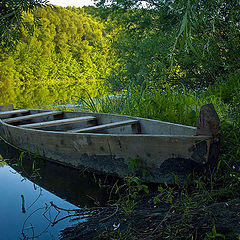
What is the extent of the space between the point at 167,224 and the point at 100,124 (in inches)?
113

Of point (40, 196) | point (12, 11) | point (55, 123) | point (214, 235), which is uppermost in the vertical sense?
point (12, 11)

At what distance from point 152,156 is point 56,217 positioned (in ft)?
3.12

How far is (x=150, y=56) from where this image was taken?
216 inches

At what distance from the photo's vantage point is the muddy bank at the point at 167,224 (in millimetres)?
1307

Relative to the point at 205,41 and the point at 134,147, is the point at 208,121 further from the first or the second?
the point at 205,41

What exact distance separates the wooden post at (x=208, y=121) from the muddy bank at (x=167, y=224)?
656 millimetres

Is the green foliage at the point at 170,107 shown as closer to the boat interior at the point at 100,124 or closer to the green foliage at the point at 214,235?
the boat interior at the point at 100,124

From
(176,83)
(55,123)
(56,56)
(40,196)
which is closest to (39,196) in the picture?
(40,196)

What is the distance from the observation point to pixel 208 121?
2.16m

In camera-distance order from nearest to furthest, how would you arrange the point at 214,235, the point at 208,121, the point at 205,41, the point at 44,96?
the point at 214,235
the point at 208,121
the point at 205,41
the point at 44,96

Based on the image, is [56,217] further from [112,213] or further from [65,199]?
[112,213]

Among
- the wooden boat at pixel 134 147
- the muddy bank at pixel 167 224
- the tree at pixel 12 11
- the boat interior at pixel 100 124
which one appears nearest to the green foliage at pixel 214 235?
the muddy bank at pixel 167 224

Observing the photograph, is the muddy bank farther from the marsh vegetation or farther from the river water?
the river water

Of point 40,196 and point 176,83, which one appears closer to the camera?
point 40,196
